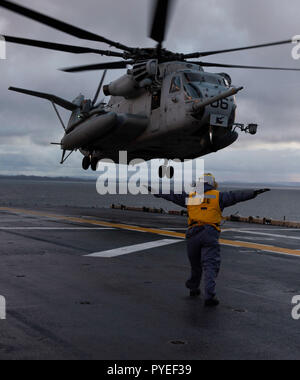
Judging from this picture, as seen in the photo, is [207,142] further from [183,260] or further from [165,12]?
[183,260]

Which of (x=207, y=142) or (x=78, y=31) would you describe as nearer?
(x=78, y=31)

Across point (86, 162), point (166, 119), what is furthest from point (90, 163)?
point (166, 119)

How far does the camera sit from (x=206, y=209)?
6.67m

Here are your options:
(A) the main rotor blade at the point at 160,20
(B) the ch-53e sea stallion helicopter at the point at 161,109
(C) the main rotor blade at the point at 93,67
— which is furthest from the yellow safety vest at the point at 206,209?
(C) the main rotor blade at the point at 93,67

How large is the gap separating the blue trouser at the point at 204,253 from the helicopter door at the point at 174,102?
11.2 m

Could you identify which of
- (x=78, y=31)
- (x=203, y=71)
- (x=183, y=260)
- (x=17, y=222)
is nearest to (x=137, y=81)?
(x=203, y=71)

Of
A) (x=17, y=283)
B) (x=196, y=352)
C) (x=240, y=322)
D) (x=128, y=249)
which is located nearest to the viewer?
(x=196, y=352)

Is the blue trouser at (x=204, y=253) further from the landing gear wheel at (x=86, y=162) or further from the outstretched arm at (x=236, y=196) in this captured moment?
the landing gear wheel at (x=86, y=162)

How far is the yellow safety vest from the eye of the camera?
665 cm

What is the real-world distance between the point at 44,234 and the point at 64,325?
30.2ft

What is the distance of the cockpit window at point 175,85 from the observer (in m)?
17.4

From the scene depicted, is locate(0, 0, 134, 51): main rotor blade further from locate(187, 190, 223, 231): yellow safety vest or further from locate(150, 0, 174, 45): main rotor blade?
locate(187, 190, 223, 231): yellow safety vest

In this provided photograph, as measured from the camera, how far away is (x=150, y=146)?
20.0 metres

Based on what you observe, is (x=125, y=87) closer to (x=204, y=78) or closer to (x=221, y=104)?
(x=204, y=78)
